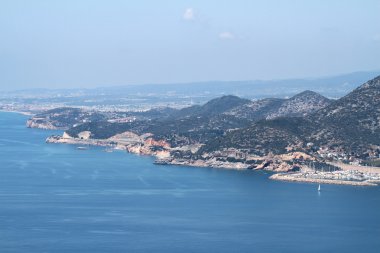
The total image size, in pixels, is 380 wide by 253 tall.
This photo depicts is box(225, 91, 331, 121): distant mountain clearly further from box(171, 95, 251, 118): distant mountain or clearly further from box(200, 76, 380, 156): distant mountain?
box(200, 76, 380, 156): distant mountain

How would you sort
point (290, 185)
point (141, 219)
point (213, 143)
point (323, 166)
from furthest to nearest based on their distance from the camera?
point (213, 143) < point (323, 166) < point (290, 185) < point (141, 219)

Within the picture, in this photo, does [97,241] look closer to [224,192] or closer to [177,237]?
[177,237]

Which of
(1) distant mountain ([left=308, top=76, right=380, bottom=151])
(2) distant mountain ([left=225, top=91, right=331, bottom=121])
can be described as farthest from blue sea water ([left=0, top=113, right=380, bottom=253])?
(2) distant mountain ([left=225, top=91, right=331, bottom=121])

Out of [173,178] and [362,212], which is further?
[173,178]

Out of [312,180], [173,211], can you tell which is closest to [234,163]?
[312,180]

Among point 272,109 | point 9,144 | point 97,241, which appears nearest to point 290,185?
point 97,241
